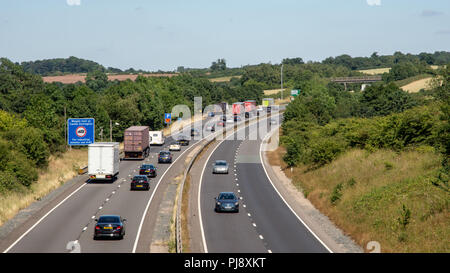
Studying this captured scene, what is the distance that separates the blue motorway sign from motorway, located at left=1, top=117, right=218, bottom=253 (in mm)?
8668

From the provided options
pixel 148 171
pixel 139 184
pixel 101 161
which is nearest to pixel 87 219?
pixel 139 184

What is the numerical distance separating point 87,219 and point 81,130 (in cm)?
2967

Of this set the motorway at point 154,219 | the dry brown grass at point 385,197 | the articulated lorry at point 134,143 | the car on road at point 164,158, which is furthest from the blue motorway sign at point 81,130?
the dry brown grass at point 385,197

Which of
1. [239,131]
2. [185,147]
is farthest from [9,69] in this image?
[185,147]

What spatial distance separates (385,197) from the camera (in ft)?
127

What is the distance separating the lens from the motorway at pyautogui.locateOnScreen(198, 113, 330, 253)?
30.8 m

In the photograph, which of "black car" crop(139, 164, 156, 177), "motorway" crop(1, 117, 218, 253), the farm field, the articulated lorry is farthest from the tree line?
the farm field

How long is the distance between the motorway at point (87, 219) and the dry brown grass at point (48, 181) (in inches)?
92.9

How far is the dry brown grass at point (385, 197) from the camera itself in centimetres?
3112

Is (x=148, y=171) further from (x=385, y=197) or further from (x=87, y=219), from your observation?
(x=385, y=197)

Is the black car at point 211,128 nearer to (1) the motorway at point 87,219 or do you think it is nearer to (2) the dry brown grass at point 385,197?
(1) the motorway at point 87,219

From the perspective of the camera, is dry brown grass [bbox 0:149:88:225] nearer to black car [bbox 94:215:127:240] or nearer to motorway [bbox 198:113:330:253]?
black car [bbox 94:215:127:240]

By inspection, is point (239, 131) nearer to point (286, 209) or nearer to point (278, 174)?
point (278, 174)

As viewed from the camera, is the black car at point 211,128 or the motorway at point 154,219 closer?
the motorway at point 154,219
